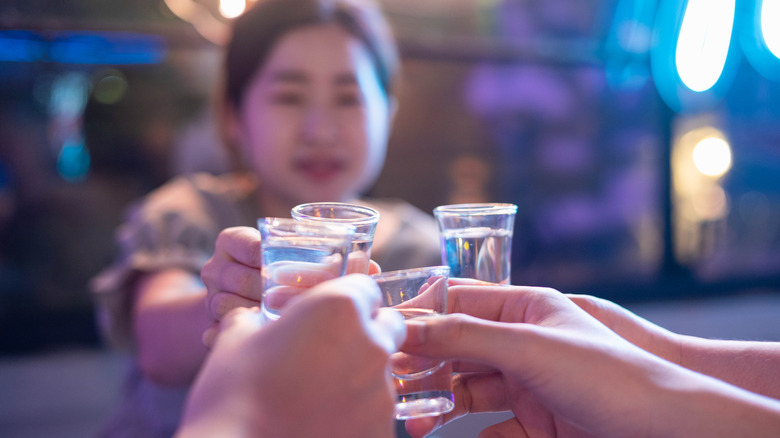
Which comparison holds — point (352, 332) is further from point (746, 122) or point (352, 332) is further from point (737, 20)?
point (746, 122)

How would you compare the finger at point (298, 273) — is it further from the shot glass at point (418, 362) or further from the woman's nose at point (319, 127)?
the woman's nose at point (319, 127)

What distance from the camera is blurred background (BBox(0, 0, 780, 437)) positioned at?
2.88m

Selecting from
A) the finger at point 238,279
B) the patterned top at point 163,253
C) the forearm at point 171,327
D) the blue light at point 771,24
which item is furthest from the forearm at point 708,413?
the blue light at point 771,24

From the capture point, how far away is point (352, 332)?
607 mm

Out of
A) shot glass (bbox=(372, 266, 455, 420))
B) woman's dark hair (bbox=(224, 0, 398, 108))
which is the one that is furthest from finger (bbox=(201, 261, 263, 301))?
woman's dark hair (bbox=(224, 0, 398, 108))

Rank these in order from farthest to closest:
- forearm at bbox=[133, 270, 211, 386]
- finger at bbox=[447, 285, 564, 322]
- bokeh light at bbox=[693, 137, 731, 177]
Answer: bokeh light at bbox=[693, 137, 731, 177]
forearm at bbox=[133, 270, 211, 386]
finger at bbox=[447, 285, 564, 322]

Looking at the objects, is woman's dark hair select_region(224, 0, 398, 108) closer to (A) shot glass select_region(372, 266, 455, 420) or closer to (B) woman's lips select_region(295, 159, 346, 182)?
(B) woman's lips select_region(295, 159, 346, 182)

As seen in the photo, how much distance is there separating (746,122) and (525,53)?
6.47 feet

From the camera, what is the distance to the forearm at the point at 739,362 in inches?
40.1

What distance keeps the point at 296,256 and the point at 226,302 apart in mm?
292

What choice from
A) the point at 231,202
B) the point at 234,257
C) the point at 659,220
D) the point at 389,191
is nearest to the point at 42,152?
the point at 231,202

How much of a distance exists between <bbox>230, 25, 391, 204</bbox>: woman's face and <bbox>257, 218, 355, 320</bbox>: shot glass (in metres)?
1.01

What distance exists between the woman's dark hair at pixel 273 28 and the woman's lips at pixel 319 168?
1.22 ft

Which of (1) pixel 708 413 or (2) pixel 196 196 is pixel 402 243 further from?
(1) pixel 708 413
